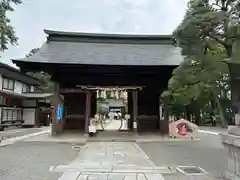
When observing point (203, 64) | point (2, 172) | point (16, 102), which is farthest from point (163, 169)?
point (16, 102)

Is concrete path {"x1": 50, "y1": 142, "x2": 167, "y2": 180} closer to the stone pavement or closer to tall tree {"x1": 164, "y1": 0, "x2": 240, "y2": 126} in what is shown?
the stone pavement

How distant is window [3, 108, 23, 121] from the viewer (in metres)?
21.2

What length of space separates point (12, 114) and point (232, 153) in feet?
68.4

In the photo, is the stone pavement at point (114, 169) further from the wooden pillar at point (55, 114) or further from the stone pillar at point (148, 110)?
the stone pillar at point (148, 110)

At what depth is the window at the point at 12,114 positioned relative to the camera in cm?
2118

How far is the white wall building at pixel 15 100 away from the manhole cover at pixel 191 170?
16.7m

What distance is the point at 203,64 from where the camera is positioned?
368 inches

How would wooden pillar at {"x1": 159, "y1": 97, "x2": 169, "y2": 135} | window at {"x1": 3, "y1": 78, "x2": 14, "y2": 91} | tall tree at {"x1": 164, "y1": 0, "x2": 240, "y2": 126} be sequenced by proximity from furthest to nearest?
1. window at {"x1": 3, "y1": 78, "x2": 14, "y2": 91}
2. wooden pillar at {"x1": 159, "y1": 97, "x2": 169, "y2": 135}
3. tall tree at {"x1": 164, "y1": 0, "x2": 240, "y2": 126}

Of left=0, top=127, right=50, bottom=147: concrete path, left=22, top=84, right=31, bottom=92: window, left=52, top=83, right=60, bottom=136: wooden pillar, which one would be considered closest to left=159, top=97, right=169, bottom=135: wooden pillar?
left=52, top=83, right=60, bottom=136: wooden pillar

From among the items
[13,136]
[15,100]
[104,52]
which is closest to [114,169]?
[104,52]

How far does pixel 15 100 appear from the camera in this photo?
Result: 23.2m

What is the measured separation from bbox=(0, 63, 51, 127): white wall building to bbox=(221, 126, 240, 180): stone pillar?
58.9ft

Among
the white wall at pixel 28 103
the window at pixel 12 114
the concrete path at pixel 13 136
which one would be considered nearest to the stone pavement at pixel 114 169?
the concrete path at pixel 13 136

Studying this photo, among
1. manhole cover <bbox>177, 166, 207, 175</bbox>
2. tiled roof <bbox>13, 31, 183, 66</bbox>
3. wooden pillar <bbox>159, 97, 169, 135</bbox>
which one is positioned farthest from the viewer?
wooden pillar <bbox>159, 97, 169, 135</bbox>
